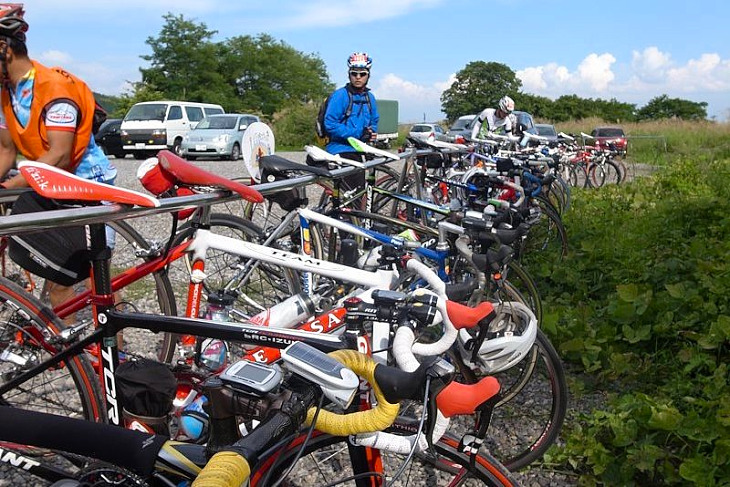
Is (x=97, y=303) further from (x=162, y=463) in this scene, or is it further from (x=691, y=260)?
(x=691, y=260)

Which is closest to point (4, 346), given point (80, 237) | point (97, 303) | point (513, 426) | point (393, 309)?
point (80, 237)

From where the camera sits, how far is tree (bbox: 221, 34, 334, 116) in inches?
2163

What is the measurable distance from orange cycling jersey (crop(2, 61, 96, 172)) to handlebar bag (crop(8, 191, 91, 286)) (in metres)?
0.90

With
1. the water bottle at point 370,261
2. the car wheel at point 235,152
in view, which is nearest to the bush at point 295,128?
the car wheel at point 235,152

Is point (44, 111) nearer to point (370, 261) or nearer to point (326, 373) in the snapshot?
point (370, 261)

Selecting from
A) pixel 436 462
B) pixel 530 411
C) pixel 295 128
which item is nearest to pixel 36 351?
pixel 436 462

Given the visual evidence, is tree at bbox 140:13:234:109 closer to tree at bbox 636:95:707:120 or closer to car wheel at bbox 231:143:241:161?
car wheel at bbox 231:143:241:161

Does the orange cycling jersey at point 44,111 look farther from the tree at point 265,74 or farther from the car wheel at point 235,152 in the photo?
the tree at point 265,74

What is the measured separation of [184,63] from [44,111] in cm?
5044

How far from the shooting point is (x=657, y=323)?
393 centimetres

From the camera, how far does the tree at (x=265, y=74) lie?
54.9 meters

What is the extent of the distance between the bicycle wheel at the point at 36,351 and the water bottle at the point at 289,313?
0.77 meters

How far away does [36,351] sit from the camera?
2.50 m

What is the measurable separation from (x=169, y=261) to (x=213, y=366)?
58 cm
